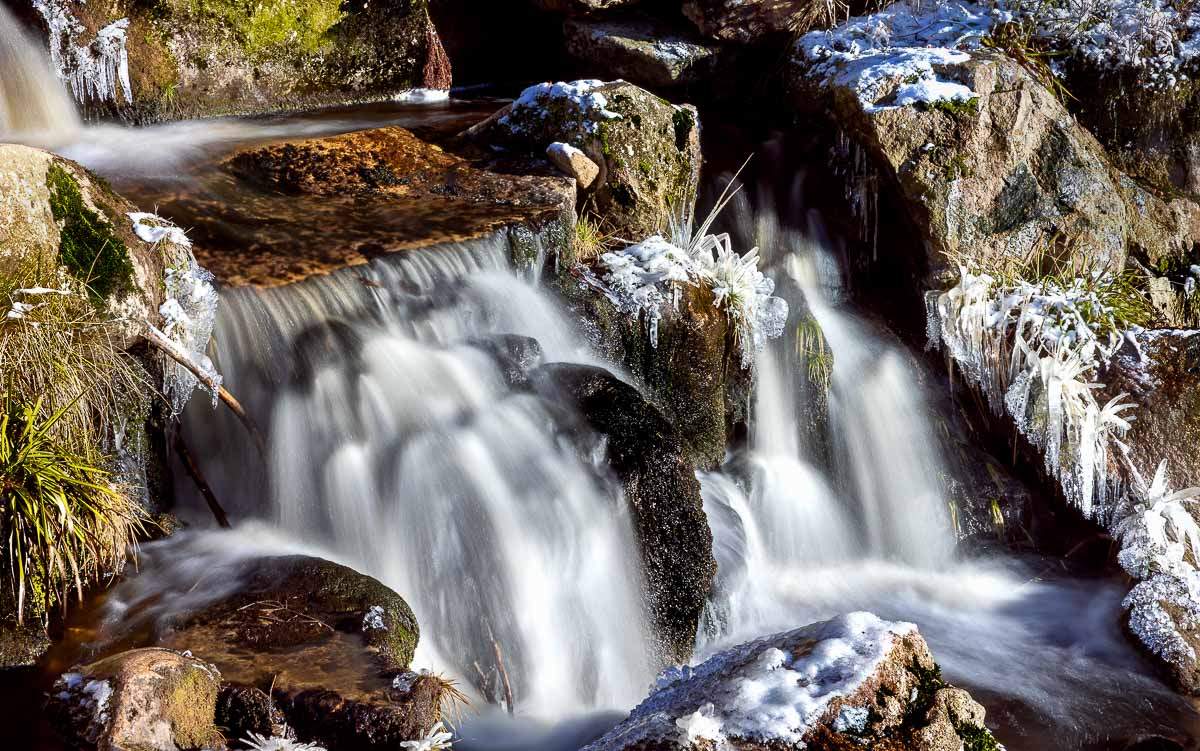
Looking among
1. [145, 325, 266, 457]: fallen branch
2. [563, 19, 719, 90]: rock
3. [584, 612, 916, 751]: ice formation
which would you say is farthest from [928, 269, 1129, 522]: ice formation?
[145, 325, 266, 457]: fallen branch

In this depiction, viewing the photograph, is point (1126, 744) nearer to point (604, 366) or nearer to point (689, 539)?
point (689, 539)

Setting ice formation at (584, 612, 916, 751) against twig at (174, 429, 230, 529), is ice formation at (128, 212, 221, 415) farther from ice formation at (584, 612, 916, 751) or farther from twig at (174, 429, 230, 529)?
ice formation at (584, 612, 916, 751)

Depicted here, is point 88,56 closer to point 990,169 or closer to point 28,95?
point 28,95

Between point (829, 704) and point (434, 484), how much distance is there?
242 centimetres

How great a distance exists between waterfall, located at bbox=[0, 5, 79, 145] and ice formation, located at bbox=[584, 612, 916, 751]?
6.14m

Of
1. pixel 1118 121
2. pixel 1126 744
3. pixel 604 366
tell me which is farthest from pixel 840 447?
pixel 1118 121

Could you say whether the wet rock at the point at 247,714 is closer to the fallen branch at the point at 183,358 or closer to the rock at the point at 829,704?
the rock at the point at 829,704

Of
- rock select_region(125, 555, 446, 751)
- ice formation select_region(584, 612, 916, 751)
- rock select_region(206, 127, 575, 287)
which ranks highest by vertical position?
rock select_region(206, 127, 575, 287)

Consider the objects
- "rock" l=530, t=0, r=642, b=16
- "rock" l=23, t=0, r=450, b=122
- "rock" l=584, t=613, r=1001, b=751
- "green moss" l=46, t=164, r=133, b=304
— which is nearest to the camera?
"rock" l=584, t=613, r=1001, b=751

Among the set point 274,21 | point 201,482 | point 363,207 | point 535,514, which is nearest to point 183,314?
point 201,482

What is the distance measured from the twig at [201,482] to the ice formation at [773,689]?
2454mm

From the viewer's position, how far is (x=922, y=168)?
6652 mm

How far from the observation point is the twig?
4.84 m

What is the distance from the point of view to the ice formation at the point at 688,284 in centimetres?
573
